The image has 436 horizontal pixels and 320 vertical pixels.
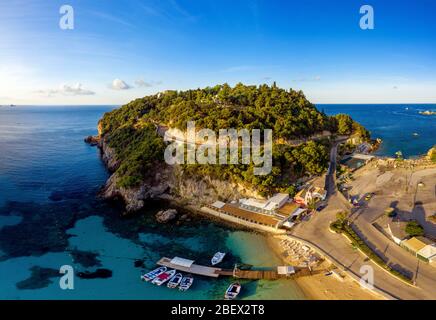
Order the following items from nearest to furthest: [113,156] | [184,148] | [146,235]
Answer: [146,235] < [184,148] < [113,156]

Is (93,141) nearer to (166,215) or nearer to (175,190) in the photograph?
(175,190)

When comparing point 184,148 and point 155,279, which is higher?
point 184,148

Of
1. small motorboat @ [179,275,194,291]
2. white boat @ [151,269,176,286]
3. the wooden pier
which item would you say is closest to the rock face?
the wooden pier

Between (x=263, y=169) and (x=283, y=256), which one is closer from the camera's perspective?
(x=283, y=256)

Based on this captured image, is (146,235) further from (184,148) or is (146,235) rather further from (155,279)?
(184,148)

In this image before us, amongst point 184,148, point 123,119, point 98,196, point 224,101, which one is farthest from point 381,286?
point 123,119

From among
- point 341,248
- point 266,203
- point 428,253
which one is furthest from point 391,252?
point 266,203
